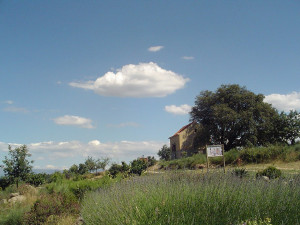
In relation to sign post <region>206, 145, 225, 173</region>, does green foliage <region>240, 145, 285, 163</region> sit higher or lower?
lower

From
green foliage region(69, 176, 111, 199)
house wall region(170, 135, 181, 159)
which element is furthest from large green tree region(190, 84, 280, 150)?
green foliage region(69, 176, 111, 199)

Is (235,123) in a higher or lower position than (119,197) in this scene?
higher

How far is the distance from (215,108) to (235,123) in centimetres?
303

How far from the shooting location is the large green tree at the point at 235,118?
34.4m

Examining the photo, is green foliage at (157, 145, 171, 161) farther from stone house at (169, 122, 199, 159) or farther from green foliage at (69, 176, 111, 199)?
→ green foliage at (69, 176, 111, 199)

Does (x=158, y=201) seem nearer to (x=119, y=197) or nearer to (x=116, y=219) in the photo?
(x=116, y=219)

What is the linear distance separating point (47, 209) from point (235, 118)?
29706 millimetres

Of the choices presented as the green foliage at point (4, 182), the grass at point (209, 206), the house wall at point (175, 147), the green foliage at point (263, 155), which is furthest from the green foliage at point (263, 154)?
the house wall at point (175, 147)

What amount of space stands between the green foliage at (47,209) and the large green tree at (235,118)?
2813cm

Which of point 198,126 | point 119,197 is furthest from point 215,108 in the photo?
point 119,197

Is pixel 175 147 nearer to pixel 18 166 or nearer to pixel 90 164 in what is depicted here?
pixel 90 164

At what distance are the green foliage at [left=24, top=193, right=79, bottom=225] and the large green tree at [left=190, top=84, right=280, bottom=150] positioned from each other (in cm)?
2813

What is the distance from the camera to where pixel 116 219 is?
3.88 metres

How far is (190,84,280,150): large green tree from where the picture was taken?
3438cm
